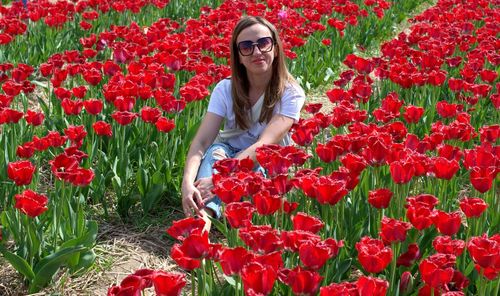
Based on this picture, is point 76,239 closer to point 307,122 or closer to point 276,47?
point 307,122

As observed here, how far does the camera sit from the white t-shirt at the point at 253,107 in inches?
136

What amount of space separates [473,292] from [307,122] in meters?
1.08

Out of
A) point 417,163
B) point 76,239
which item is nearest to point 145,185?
point 76,239

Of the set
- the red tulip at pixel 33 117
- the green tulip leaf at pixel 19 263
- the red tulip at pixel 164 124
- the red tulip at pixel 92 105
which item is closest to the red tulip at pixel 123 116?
the red tulip at pixel 164 124

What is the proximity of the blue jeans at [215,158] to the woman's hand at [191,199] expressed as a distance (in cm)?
12

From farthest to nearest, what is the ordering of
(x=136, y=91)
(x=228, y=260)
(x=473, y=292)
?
(x=136, y=91) → (x=473, y=292) → (x=228, y=260)

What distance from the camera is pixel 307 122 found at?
3.07 metres

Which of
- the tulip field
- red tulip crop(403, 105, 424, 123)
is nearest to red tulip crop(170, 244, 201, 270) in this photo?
the tulip field

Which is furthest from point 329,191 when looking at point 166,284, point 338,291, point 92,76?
point 92,76

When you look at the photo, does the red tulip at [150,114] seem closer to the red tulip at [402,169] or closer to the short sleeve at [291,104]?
the short sleeve at [291,104]

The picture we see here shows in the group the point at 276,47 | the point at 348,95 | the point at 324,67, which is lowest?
the point at 324,67

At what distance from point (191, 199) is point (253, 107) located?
78cm

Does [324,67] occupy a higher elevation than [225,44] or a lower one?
lower

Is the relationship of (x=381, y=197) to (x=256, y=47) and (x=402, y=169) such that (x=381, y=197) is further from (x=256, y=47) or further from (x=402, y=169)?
(x=256, y=47)
